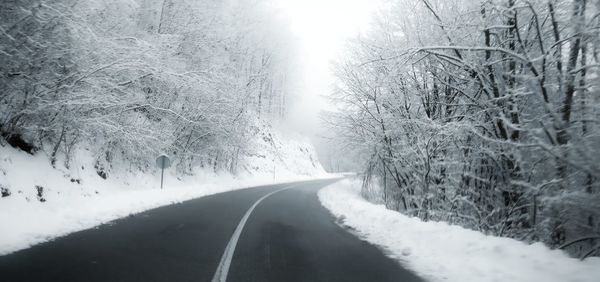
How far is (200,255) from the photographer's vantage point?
21.0 feet

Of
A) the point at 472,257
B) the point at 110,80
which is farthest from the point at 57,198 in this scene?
the point at 472,257

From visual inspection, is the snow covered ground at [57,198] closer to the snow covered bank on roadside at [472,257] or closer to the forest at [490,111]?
the snow covered bank on roadside at [472,257]

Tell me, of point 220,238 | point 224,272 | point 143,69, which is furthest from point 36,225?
point 143,69

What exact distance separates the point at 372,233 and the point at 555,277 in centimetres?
490

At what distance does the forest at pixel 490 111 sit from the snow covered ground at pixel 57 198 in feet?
24.7

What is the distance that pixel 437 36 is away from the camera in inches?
420

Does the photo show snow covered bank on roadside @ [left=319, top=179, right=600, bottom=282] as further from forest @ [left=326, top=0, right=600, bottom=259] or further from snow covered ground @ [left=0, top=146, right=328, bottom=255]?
snow covered ground @ [left=0, top=146, right=328, bottom=255]

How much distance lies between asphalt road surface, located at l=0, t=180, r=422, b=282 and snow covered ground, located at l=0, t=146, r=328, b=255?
0.55 metres

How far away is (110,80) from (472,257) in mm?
12141

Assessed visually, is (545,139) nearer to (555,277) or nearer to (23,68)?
(555,277)

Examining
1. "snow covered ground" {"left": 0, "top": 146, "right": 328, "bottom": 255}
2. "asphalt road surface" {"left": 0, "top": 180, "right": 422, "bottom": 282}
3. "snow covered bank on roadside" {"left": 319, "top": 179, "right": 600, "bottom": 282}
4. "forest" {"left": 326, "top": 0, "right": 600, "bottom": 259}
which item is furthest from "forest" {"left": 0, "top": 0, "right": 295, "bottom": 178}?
"snow covered bank on roadside" {"left": 319, "top": 179, "right": 600, "bottom": 282}

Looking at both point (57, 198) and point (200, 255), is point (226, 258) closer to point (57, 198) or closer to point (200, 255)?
point (200, 255)

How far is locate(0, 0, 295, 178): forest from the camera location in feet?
31.7

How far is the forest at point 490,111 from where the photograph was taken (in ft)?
18.1
